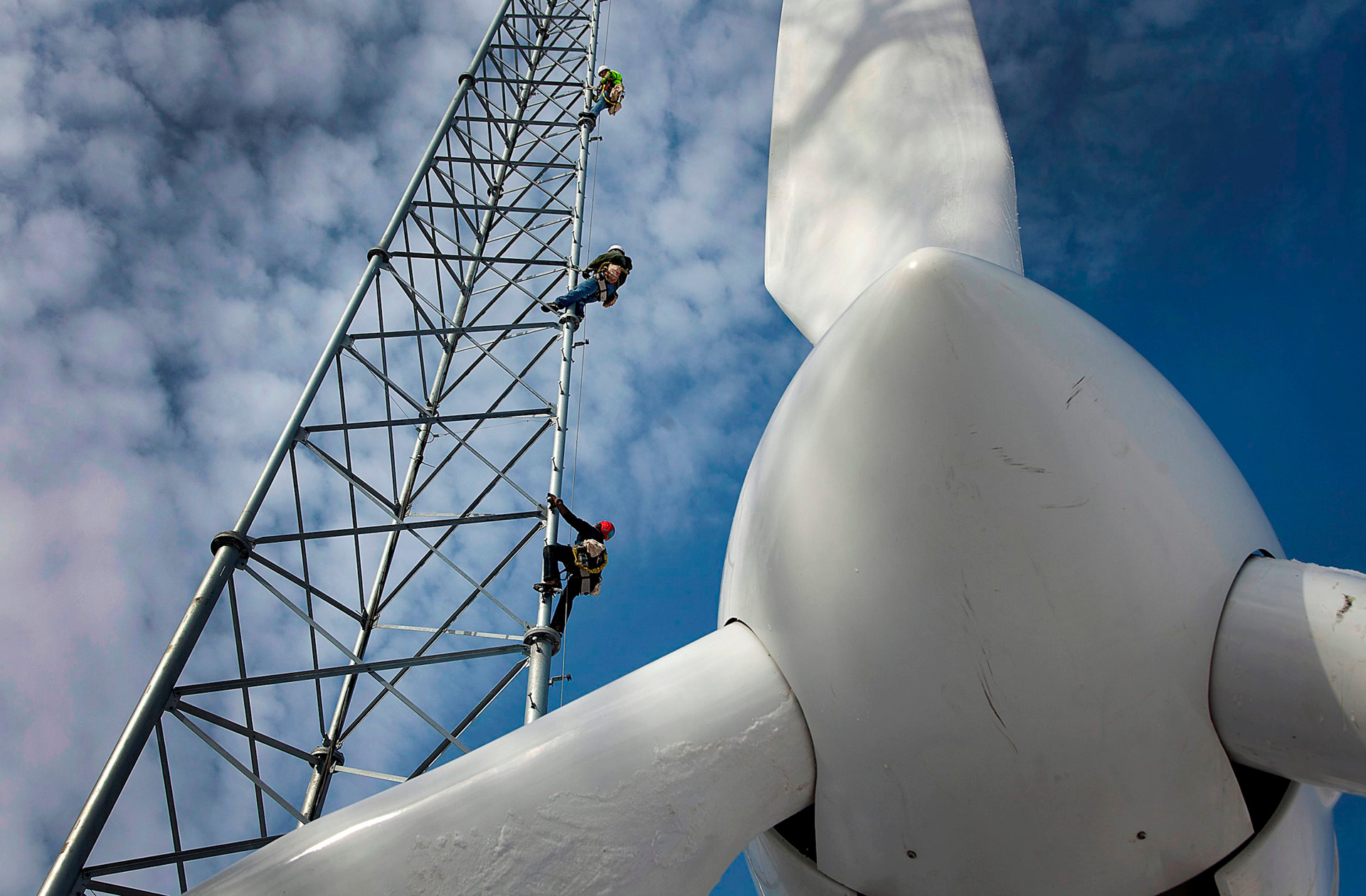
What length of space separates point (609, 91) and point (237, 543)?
37.5 feet

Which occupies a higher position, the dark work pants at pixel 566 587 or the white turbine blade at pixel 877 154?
the white turbine blade at pixel 877 154

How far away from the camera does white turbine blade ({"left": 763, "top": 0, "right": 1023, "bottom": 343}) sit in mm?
3570

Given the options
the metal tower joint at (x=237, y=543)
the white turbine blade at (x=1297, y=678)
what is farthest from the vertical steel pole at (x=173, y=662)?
the white turbine blade at (x=1297, y=678)

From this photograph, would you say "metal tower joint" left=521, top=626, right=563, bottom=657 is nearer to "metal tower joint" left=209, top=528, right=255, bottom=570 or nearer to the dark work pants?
the dark work pants

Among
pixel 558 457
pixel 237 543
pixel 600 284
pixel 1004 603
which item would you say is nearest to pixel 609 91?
pixel 600 284

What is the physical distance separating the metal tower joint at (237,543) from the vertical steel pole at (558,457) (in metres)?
2.30

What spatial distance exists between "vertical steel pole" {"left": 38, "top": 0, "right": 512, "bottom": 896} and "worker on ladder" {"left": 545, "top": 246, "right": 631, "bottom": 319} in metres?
2.34

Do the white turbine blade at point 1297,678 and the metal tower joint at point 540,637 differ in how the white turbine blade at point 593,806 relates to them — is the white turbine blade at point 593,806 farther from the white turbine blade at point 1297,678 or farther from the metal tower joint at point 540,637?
the metal tower joint at point 540,637

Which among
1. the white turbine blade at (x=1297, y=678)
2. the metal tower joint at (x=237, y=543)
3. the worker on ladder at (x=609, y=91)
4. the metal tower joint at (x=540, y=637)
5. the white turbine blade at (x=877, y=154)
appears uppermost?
the worker on ladder at (x=609, y=91)

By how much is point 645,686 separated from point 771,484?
689mm

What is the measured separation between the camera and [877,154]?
12.4 feet

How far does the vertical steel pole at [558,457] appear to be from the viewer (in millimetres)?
6562

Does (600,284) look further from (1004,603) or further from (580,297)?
(1004,603)

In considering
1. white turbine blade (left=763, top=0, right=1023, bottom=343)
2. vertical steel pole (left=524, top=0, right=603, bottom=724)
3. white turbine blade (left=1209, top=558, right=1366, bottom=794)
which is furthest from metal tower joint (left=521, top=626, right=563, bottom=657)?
white turbine blade (left=1209, top=558, right=1366, bottom=794)
